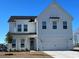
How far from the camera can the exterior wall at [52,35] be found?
46.2 metres

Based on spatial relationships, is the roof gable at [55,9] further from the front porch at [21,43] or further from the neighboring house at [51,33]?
the front porch at [21,43]

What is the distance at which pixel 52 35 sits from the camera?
152 ft

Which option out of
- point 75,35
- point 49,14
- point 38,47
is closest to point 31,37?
point 38,47

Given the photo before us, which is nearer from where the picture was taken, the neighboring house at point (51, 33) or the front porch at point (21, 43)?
the neighboring house at point (51, 33)

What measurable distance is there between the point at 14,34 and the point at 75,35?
2584cm

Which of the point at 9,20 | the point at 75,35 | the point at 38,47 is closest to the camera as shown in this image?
the point at 38,47

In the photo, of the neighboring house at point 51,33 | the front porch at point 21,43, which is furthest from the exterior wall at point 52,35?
the front porch at point 21,43

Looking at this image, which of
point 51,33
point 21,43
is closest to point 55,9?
point 51,33

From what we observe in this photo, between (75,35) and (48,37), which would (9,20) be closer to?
(48,37)

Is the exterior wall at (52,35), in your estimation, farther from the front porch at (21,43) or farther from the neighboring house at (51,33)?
the front porch at (21,43)

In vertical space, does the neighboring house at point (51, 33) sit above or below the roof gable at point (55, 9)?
below

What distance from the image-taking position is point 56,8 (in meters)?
47.0

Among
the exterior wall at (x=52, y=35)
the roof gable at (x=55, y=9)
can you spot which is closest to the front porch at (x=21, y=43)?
Answer: the exterior wall at (x=52, y=35)

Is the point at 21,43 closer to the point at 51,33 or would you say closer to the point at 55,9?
the point at 51,33
